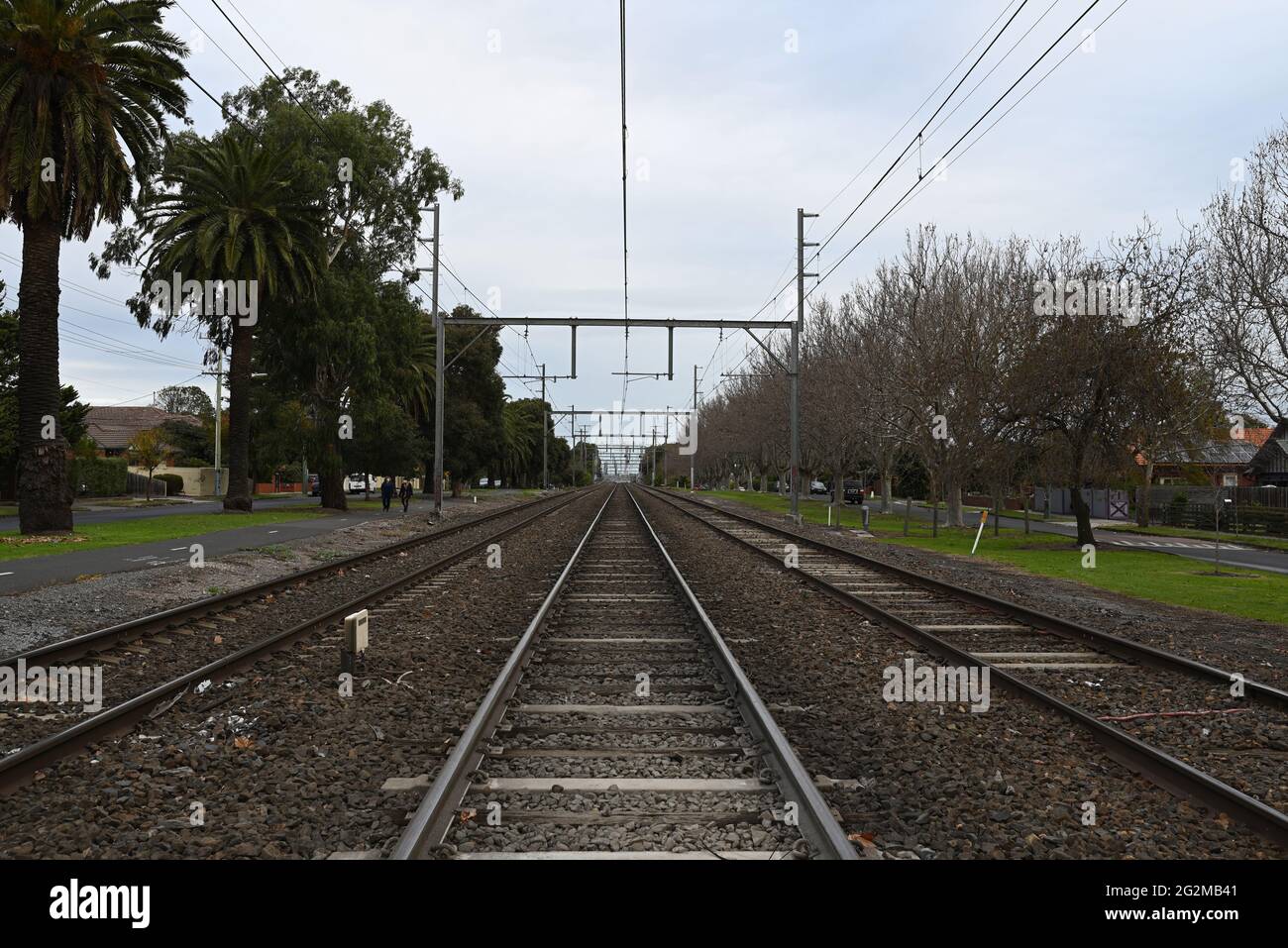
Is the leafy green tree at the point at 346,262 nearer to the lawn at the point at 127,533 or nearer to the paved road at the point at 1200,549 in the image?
the lawn at the point at 127,533

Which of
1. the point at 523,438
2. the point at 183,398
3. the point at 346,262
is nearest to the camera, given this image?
the point at 346,262

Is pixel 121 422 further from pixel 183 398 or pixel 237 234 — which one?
pixel 237 234

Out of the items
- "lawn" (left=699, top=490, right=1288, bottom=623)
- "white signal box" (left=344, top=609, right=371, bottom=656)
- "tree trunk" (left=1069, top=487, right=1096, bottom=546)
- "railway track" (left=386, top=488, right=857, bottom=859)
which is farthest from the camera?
"tree trunk" (left=1069, top=487, right=1096, bottom=546)

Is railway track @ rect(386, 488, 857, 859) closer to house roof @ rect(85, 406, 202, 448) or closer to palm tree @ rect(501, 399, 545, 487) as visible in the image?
house roof @ rect(85, 406, 202, 448)

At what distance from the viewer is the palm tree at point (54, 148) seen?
23.5 meters

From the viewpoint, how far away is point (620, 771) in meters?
5.95

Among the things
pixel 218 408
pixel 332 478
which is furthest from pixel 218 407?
pixel 332 478

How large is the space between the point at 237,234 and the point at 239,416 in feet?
25.2

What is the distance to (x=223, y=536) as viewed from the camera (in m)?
26.3

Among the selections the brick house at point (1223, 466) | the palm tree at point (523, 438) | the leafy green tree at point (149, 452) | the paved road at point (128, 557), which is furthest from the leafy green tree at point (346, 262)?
the palm tree at point (523, 438)

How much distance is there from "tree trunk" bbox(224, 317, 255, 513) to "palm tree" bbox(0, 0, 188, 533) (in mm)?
13382

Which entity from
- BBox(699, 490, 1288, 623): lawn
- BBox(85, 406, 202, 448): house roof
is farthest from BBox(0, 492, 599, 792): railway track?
BBox(85, 406, 202, 448): house roof

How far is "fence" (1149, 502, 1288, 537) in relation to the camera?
125 feet
